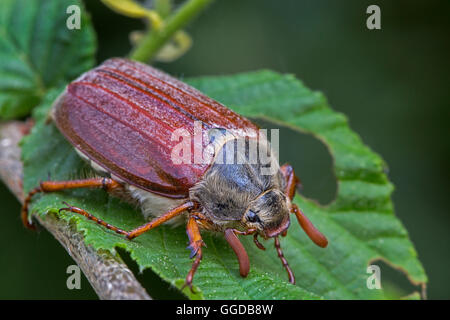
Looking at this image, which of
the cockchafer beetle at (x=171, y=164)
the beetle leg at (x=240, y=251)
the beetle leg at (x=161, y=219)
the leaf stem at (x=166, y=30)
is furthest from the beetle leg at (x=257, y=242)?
the leaf stem at (x=166, y=30)

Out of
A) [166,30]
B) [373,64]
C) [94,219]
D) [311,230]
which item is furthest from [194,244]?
[373,64]

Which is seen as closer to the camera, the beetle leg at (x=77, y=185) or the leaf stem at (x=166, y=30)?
the beetle leg at (x=77, y=185)

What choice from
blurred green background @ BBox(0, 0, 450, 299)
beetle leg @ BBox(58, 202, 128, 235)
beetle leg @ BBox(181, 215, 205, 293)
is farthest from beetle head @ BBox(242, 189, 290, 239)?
blurred green background @ BBox(0, 0, 450, 299)

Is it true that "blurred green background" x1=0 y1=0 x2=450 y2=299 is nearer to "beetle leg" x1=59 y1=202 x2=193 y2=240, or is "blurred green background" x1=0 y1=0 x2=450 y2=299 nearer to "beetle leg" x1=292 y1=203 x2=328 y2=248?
"beetle leg" x1=292 y1=203 x2=328 y2=248

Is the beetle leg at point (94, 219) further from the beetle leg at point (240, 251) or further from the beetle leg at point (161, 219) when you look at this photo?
the beetle leg at point (240, 251)
